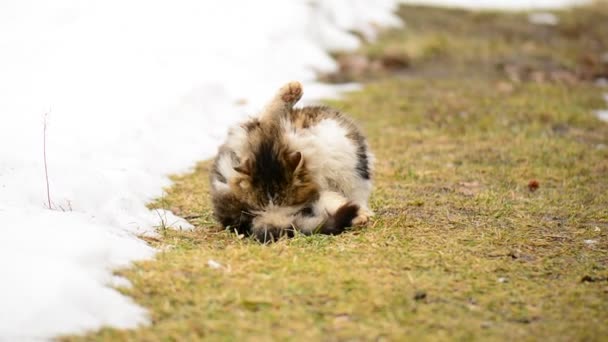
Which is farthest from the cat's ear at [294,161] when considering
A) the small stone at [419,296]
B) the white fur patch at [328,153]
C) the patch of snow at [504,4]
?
the patch of snow at [504,4]

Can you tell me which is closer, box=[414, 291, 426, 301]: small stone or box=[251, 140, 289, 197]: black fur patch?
box=[414, 291, 426, 301]: small stone

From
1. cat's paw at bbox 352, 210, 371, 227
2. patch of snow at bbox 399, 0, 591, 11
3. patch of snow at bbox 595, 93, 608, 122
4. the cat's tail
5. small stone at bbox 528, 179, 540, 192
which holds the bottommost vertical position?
cat's paw at bbox 352, 210, 371, 227

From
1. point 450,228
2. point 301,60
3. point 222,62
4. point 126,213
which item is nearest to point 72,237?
point 126,213

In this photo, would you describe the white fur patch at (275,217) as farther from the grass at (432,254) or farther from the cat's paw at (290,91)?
the cat's paw at (290,91)

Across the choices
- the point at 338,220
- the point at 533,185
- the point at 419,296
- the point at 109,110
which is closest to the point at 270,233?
the point at 338,220

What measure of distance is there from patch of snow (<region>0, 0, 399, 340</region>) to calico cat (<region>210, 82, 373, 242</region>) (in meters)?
0.56

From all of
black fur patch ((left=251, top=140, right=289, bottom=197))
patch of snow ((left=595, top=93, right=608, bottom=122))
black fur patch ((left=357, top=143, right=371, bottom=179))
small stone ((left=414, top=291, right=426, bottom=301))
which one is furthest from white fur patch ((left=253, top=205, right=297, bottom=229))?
patch of snow ((left=595, top=93, right=608, bottom=122))

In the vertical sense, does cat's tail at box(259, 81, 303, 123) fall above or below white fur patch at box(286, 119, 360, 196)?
above

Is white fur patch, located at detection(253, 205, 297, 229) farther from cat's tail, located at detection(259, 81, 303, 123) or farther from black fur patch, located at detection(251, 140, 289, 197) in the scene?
cat's tail, located at detection(259, 81, 303, 123)

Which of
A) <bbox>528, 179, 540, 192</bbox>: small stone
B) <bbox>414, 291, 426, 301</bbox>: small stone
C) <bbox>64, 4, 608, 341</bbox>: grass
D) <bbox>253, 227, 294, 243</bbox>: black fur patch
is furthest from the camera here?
<bbox>528, 179, 540, 192</bbox>: small stone

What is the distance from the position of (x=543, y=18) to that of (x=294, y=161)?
14.5 meters

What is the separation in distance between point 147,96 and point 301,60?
12.9 feet

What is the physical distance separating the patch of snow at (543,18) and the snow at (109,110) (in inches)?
194

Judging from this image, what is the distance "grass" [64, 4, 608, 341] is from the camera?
298cm
